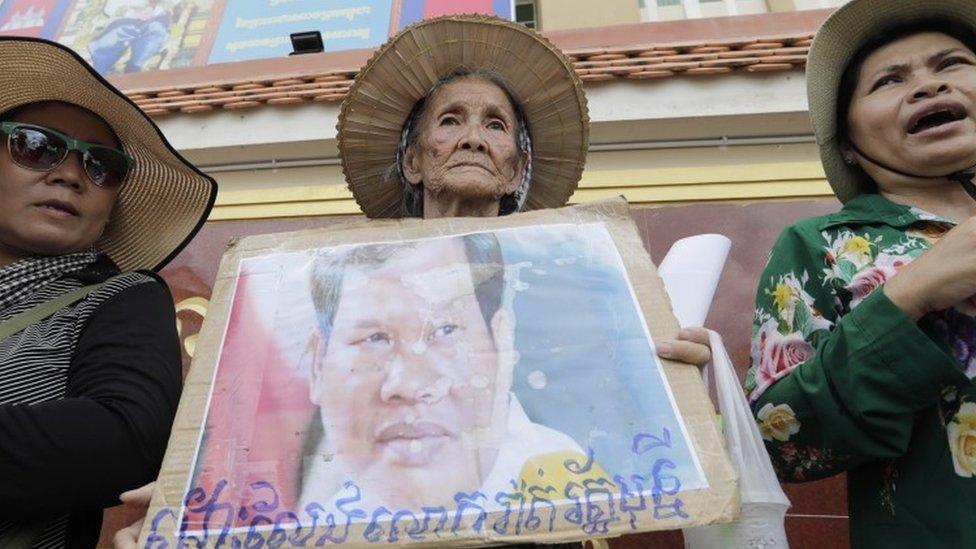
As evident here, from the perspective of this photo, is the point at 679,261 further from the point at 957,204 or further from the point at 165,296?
the point at 165,296

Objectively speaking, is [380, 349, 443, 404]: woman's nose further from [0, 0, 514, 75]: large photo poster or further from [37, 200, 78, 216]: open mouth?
[0, 0, 514, 75]: large photo poster

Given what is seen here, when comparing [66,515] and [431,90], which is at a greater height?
[431,90]

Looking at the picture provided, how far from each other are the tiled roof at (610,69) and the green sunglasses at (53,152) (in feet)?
7.39

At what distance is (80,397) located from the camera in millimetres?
1121

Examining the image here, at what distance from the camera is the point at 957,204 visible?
57.9 inches

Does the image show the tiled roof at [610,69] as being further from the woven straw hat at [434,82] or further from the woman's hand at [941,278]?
the woman's hand at [941,278]

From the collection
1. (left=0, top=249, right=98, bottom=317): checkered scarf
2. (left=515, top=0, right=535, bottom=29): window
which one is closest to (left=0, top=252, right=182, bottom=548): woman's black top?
(left=0, top=249, right=98, bottom=317): checkered scarf

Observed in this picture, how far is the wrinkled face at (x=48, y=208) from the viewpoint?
1.48 meters

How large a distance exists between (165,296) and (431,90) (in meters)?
0.88

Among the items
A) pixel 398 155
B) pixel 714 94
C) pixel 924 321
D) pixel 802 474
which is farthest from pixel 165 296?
pixel 714 94

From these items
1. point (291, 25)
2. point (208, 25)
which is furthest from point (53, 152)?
point (208, 25)

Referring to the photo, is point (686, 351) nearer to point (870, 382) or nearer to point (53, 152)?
point (870, 382)

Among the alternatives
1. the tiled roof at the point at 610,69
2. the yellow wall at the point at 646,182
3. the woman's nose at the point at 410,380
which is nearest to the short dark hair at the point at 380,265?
the woman's nose at the point at 410,380

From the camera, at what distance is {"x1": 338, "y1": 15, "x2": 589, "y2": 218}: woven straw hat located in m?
1.89
